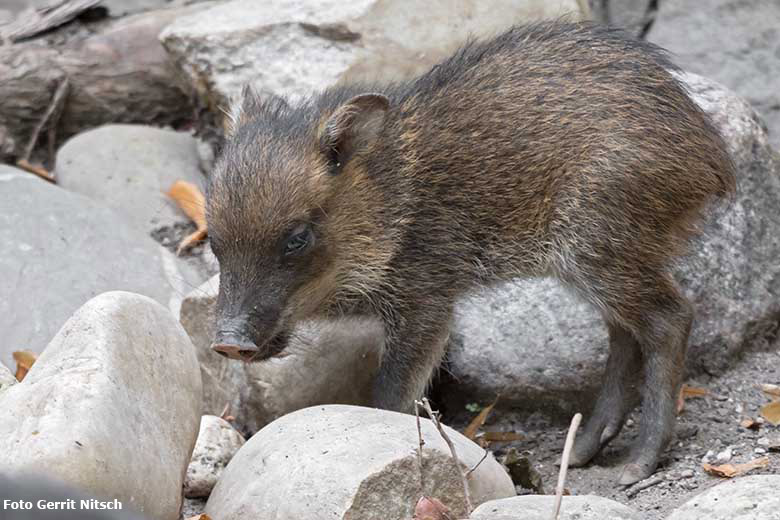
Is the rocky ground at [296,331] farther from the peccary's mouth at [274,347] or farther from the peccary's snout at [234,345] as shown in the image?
the peccary's mouth at [274,347]

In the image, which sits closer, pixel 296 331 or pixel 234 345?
pixel 234 345

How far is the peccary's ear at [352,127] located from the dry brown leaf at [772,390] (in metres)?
2.20

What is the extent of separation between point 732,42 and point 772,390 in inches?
126

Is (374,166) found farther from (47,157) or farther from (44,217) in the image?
(47,157)

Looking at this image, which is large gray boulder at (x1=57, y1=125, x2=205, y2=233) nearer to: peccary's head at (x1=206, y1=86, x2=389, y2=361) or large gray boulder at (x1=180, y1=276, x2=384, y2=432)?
large gray boulder at (x1=180, y1=276, x2=384, y2=432)

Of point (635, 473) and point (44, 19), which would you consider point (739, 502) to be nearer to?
point (635, 473)

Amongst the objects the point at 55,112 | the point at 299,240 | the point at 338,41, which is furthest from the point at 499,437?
the point at 55,112

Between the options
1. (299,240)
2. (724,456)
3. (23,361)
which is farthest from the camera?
(23,361)

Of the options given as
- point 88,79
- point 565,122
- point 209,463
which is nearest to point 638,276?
point 565,122

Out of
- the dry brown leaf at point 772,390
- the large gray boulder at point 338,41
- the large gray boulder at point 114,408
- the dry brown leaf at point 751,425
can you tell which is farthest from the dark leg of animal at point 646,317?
the large gray boulder at point 338,41

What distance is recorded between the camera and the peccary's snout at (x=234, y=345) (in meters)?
4.66

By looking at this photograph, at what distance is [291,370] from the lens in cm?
549

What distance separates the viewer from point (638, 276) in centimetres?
518

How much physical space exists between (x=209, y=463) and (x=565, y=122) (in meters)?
2.11
